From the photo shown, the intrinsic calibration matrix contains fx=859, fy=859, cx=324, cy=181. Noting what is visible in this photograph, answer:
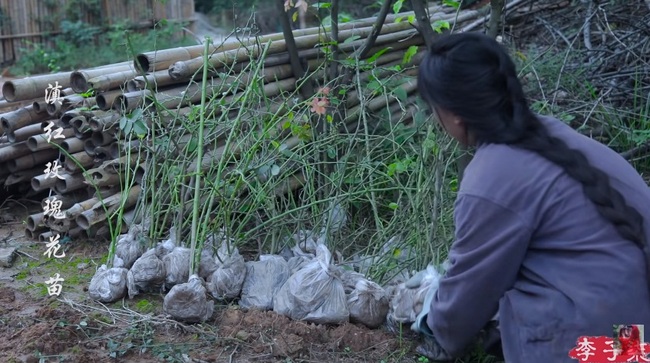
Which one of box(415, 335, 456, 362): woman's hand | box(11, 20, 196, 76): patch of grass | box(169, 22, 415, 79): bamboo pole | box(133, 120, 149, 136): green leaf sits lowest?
box(11, 20, 196, 76): patch of grass

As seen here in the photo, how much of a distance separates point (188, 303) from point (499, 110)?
81.8 inches

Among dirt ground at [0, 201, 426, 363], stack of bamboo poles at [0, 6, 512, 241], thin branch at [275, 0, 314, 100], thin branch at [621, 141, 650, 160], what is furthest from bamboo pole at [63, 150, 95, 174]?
thin branch at [621, 141, 650, 160]

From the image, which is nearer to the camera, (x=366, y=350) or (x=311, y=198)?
(x=366, y=350)

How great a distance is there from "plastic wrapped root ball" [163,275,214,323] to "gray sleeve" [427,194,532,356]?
1720 millimetres

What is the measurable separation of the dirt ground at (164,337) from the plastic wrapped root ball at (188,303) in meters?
0.04

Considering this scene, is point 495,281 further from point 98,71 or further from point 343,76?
point 98,71

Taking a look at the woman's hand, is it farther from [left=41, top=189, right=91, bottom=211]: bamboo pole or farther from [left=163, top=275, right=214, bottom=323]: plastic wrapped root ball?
[left=41, top=189, right=91, bottom=211]: bamboo pole

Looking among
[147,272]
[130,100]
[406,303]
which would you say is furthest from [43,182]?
[406,303]

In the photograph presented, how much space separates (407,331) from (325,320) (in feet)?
1.20

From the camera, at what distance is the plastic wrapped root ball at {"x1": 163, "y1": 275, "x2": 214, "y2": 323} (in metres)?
3.81

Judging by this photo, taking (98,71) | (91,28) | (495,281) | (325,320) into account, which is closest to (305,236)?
(325,320)

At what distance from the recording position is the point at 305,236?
4.35 metres

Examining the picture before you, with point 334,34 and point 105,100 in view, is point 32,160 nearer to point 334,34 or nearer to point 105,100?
point 105,100

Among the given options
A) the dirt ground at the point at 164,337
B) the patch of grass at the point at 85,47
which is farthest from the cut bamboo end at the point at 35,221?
the patch of grass at the point at 85,47
